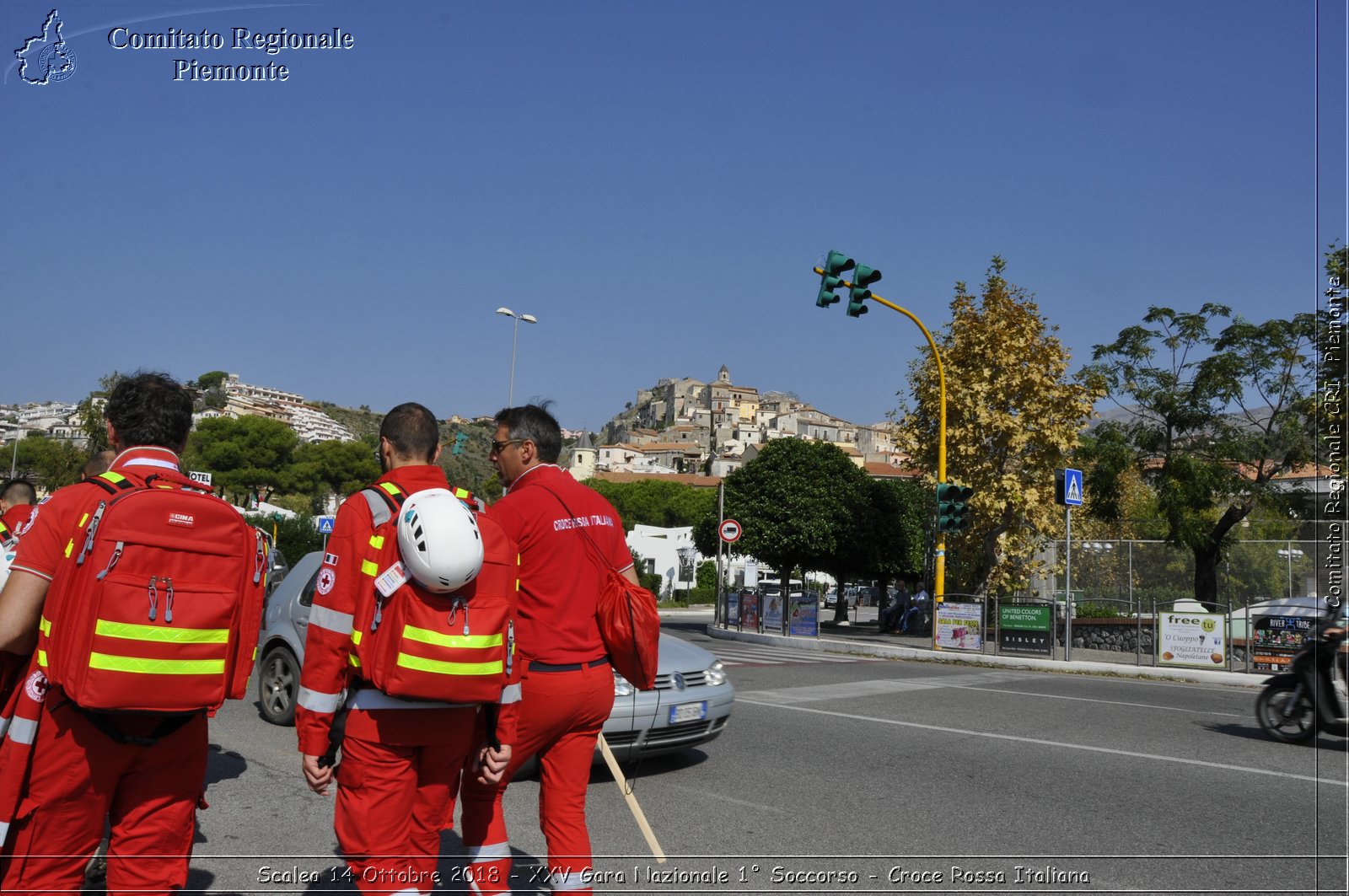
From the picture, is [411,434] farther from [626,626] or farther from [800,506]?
[800,506]

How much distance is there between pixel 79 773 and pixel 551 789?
1434 mm

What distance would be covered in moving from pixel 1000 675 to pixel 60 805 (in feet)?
51.0

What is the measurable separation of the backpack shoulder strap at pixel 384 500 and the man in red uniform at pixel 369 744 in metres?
0.02

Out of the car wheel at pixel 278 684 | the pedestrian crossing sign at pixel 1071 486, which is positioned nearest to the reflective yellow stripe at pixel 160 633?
the car wheel at pixel 278 684

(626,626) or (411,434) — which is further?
(626,626)

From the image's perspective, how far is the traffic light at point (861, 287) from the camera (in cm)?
1609

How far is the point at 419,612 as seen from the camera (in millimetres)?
2943

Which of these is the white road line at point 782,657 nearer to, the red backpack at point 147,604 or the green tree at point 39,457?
the red backpack at point 147,604

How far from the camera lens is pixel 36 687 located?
281 centimetres

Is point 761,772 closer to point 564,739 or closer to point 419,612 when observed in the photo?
point 564,739

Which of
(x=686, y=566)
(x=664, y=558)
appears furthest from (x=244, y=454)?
(x=686, y=566)

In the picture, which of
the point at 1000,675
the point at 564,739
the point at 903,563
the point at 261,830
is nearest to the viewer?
the point at 564,739

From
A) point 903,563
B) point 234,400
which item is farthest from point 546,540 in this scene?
point 234,400

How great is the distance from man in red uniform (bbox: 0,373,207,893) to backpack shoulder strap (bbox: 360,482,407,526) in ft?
1.86
